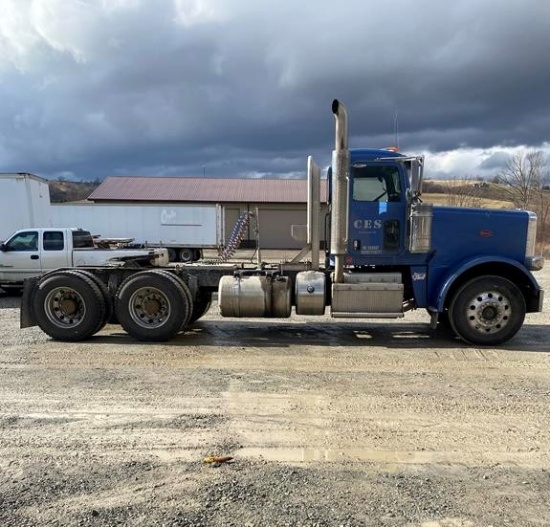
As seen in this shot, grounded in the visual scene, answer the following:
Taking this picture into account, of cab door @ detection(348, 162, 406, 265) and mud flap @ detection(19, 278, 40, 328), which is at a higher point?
cab door @ detection(348, 162, 406, 265)

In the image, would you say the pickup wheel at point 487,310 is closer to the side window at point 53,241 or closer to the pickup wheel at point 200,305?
the pickup wheel at point 200,305

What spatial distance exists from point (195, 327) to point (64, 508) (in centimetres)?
592

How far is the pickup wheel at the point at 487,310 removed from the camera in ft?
24.6

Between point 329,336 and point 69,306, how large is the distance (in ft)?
14.4

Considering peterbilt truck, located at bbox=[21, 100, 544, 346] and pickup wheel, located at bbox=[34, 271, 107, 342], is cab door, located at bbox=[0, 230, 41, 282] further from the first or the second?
pickup wheel, located at bbox=[34, 271, 107, 342]

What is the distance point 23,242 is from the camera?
13664mm

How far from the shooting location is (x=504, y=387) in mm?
5691

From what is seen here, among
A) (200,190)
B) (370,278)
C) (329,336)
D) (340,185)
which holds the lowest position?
(329,336)

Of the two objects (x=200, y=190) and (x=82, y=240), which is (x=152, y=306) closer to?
(x=82, y=240)

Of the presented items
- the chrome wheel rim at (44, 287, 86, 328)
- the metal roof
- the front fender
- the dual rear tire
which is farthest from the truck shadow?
the metal roof

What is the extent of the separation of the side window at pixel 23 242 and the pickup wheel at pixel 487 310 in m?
11.4

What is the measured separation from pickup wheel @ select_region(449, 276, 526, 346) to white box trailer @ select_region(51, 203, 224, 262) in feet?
67.2

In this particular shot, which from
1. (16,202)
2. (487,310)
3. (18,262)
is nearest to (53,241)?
(18,262)

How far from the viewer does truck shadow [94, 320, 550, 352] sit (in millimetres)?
7766
